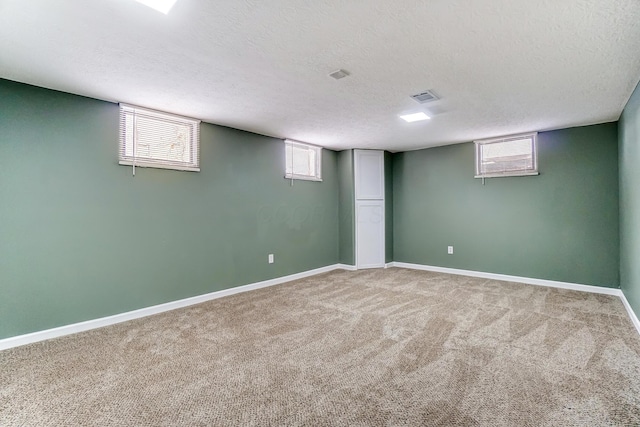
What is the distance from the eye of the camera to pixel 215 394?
73.7 inches

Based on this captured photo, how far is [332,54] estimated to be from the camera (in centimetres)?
219

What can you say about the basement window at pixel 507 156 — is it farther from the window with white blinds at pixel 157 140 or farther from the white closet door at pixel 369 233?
the window with white blinds at pixel 157 140

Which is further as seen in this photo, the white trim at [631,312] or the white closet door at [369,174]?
the white closet door at [369,174]

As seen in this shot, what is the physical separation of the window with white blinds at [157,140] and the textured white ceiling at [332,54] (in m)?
0.24

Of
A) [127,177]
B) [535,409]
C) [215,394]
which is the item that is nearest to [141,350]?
[215,394]

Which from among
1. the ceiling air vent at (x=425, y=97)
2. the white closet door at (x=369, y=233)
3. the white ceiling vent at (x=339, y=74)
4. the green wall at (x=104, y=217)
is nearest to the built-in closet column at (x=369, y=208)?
the white closet door at (x=369, y=233)

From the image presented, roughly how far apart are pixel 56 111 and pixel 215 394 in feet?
9.41

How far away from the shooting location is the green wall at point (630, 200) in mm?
2781

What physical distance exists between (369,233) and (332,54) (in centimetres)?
398

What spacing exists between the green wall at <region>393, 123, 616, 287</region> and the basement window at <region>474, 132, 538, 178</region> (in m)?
0.10

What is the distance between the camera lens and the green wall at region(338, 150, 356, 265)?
5.66m

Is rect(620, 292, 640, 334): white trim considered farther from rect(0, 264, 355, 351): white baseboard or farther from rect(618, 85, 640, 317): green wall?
rect(0, 264, 355, 351): white baseboard

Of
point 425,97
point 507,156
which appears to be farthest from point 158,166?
point 507,156

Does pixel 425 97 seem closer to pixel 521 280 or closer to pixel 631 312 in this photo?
pixel 631 312
